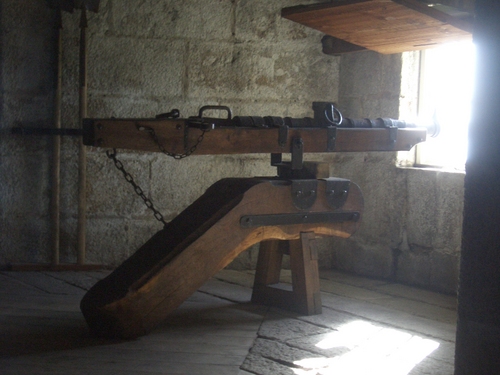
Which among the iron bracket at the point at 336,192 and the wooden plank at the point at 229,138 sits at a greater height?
the wooden plank at the point at 229,138

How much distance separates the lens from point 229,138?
306 cm

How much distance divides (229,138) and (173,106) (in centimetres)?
137

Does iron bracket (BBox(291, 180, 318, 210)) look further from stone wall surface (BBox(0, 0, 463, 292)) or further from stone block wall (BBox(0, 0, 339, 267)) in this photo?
stone block wall (BBox(0, 0, 339, 267))

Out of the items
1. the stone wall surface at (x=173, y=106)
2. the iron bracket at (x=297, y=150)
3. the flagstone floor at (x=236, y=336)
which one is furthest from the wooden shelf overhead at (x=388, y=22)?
the flagstone floor at (x=236, y=336)

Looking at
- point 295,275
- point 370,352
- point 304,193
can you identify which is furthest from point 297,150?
point 370,352

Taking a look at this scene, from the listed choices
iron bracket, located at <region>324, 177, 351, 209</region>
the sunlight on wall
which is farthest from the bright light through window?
the sunlight on wall

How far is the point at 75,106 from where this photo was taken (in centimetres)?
424

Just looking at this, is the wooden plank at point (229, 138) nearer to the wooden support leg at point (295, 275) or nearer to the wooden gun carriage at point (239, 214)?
the wooden gun carriage at point (239, 214)

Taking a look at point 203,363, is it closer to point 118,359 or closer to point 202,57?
point 118,359

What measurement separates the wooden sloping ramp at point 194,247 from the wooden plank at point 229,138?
0.60 feet

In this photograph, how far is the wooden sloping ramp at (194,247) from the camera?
9.11ft

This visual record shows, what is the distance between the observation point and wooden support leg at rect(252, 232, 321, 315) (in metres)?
3.32

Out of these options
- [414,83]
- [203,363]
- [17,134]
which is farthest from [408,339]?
[17,134]

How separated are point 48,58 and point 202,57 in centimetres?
95
